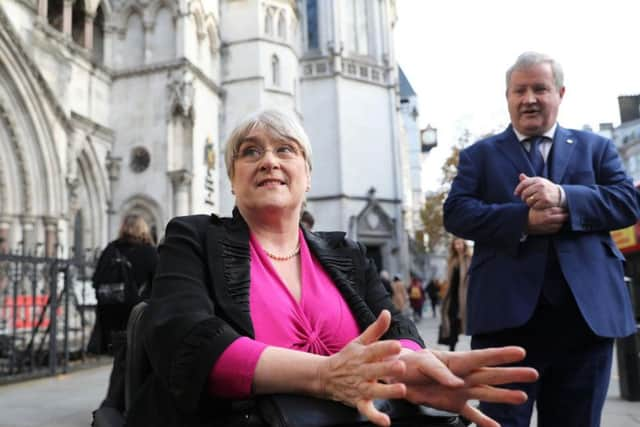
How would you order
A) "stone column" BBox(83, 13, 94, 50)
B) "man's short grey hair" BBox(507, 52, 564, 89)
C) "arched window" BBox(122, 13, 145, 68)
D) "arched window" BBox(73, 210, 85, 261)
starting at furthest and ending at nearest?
"arched window" BBox(122, 13, 145, 68) < "stone column" BBox(83, 13, 94, 50) < "arched window" BBox(73, 210, 85, 261) < "man's short grey hair" BBox(507, 52, 564, 89)

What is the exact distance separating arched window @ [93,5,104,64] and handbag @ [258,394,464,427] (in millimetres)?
21147

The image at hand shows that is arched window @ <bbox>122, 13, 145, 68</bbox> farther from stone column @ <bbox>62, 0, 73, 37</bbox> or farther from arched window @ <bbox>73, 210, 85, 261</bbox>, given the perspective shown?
arched window @ <bbox>73, 210, 85, 261</bbox>

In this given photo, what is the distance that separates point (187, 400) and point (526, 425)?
1.42 meters

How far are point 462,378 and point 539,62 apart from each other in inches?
58.3

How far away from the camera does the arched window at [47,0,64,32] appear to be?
18047 mm

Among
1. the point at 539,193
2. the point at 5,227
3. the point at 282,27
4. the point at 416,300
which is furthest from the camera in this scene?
the point at 282,27

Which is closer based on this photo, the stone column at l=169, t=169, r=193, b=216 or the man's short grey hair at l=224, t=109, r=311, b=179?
the man's short grey hair at l=224, t=109, r=311, b=179

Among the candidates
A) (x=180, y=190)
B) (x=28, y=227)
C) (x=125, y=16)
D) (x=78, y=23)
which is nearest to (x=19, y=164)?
(x=28, y=227)

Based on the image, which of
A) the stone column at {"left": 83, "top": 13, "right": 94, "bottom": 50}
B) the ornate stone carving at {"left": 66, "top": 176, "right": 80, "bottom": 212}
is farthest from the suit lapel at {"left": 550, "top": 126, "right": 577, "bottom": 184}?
the stone column at {"left": 83, "top": 13, "right": 94, "bottom": 50}

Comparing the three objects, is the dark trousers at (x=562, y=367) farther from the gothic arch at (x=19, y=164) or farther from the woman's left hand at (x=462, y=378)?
the gothic arch at (x=19, y=164)

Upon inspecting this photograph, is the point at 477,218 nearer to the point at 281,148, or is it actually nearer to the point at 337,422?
the point at 281,148

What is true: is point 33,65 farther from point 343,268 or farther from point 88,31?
point 343,268

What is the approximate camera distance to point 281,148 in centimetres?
184

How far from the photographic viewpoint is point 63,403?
18.1 ft
